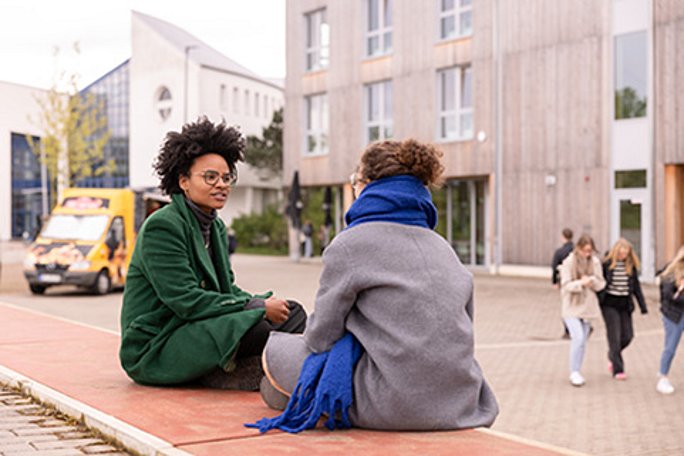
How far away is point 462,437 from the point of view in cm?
427

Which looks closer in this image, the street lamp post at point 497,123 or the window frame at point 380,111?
the street lamp post at point 497,123

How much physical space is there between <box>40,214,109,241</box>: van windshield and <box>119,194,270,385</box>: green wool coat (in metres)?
15.7

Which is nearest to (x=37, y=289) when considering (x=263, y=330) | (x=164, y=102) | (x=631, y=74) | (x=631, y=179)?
(x=631, y=179)

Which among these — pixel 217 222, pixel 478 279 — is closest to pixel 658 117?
pixel 478 279

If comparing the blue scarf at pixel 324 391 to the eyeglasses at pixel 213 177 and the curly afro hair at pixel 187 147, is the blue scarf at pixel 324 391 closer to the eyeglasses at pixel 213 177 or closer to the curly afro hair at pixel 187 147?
the eyeglasses at pixel 213 177

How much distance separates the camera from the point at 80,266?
2020cm

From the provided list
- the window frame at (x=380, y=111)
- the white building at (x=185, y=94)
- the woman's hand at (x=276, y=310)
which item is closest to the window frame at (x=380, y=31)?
the window frame at (x=380, y=111)

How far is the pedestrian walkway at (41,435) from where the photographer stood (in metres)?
4.36

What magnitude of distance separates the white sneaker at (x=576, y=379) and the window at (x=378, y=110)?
21.4 m

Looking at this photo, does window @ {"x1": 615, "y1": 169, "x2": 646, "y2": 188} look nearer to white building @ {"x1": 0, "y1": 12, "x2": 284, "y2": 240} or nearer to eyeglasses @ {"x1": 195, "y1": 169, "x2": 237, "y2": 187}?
eyeglasses @ {"x1": 195, "y1": 169, "x2": 237, "y2": 187}

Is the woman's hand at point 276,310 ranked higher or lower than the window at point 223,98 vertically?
lower

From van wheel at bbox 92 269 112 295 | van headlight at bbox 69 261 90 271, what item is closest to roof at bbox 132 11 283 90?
van wheel at bbox 92 269 112 295

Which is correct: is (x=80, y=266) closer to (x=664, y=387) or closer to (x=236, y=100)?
(x=664, y=387)

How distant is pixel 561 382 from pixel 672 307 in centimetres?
141
